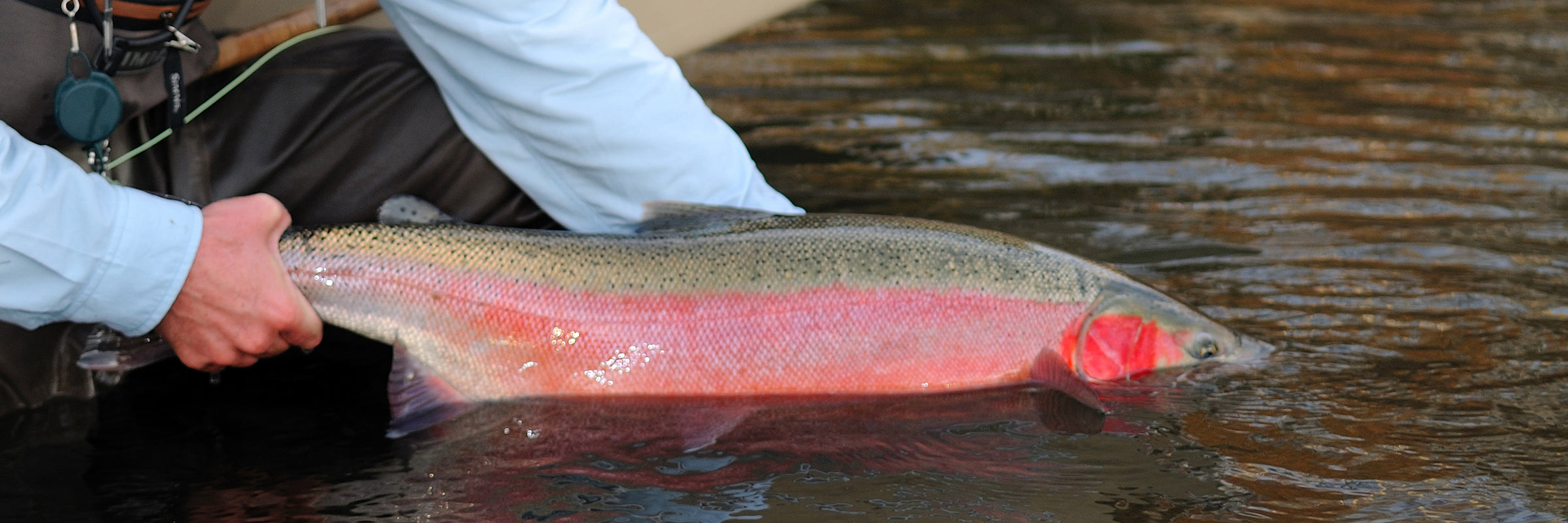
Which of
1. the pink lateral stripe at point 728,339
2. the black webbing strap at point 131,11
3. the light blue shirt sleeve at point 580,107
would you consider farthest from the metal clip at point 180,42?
the pink lateral stripe at point 728,339

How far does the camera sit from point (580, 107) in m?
2.85

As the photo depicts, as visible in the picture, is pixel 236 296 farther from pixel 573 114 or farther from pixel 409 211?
pixel 573 114

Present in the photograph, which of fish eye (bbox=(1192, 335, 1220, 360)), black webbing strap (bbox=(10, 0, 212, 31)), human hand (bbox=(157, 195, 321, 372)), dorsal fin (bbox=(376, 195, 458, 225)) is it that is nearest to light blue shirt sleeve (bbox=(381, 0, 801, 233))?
dorsal fin (bbox=(376, 195, 458, 225))

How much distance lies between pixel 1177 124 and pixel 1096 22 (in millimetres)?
2267

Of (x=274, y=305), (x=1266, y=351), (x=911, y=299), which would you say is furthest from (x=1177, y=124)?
(x=274, y=305)

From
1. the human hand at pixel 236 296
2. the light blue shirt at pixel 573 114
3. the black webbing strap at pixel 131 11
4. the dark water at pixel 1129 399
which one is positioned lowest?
the dark water at pixel 1129 399

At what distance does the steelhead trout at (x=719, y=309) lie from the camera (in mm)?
2562

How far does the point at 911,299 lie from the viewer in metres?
2.64

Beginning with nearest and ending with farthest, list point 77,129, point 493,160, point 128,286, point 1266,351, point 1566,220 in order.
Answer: point 128,286, point 77,129, point 1266,351, point 493,160, point 1566,220

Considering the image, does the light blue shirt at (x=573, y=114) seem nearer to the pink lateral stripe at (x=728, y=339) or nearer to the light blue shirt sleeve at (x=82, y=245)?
the light blue shirt sleeve at (x=82, y=245)

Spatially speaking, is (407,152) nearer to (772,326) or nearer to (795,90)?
(772,326)

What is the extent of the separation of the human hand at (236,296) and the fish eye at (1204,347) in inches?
61.2

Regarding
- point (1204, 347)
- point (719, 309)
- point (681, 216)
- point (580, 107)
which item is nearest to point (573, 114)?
point (580, 107)

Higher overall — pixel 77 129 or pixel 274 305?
pixel 77 129
